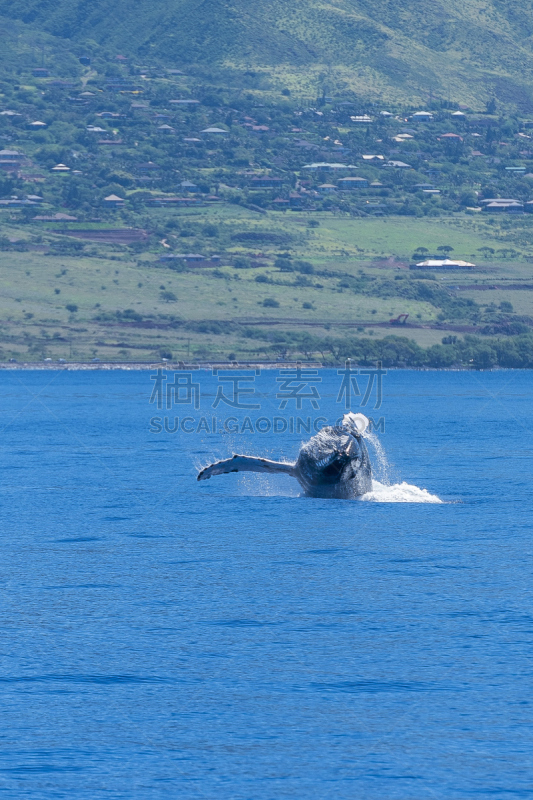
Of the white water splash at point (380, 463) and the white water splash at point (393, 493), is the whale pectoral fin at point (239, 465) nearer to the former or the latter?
the white water splash at point (393, 493)

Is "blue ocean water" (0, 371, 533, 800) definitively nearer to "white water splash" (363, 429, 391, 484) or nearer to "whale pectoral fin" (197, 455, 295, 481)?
"white water splash" (363, 429, 391, 484)

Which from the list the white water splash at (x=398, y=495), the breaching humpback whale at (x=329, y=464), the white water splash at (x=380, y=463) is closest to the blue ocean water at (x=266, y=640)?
the white water splash at (x=398, y=495)

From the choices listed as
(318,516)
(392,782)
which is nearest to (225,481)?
(318,516)

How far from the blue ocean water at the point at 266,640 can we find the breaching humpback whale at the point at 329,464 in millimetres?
1286

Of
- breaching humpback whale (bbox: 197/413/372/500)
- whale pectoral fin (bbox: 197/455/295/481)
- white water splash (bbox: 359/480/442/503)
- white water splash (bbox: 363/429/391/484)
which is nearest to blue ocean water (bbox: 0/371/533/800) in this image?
white water splash (bbox: 359/480/442/503)

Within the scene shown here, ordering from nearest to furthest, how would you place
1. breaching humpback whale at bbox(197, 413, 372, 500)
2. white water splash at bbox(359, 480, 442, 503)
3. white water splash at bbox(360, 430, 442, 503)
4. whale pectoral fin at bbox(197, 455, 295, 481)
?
whale pectoral fin at bbox(197, 455, 295, 481) < breaching humpback whale at bbox(197, 413, 372, 500) < white water splash at bbox(359, 480, 442, 503) < white water splash at bbox(360, 430, 442, 503)

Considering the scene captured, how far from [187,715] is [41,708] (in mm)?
3522

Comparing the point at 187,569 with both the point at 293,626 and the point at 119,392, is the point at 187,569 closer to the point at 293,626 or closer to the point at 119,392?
the point at 293,626

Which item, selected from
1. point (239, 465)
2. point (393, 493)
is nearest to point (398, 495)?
point (393, 493)

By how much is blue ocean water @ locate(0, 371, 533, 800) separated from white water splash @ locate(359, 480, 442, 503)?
0.83ft

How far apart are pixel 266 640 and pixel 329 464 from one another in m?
19.4

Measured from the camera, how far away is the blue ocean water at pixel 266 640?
27875mm

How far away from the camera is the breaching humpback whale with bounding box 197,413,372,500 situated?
172 ft

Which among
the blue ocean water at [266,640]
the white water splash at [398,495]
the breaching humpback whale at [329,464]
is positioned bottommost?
the blue ocean water at [266,640]
